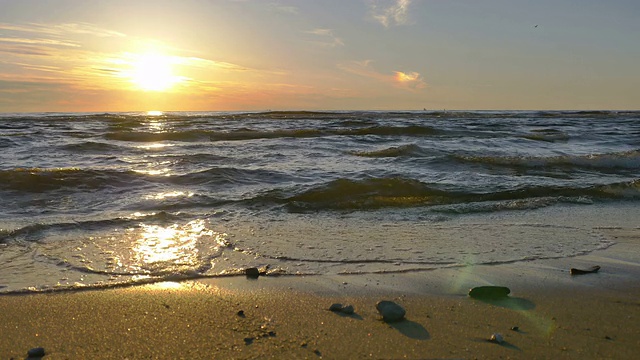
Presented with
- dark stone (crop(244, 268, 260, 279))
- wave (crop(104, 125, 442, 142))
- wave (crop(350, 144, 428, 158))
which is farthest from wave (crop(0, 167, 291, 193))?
wave (crop(104, 125, 442, 142))

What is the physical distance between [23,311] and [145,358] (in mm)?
1083

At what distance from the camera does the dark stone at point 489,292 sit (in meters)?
3.14

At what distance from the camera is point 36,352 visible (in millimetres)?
2379

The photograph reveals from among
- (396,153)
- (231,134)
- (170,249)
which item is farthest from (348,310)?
(231,134)

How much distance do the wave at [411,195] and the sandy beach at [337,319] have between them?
279 cm

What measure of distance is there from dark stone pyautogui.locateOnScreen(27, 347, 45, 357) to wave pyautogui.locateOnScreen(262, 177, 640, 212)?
3.84 meters

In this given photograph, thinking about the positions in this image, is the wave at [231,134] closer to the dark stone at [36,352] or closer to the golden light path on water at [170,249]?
the golden light path on water at [170,249]

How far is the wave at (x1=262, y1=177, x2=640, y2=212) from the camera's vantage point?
6484 mm

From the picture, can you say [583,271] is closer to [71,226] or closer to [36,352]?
[36,352]

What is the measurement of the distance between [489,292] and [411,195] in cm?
396

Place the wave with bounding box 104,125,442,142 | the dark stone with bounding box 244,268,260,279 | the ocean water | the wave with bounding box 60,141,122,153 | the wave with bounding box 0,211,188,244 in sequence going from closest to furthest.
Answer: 1. the dark stone with bounding box 244,268,260,279
2. the ocean water
3. the wave with bounding box 0,211,188,244
4. the wave with bounding box 60,141,122,153
5. the wave with bounding box 104,125,442,142

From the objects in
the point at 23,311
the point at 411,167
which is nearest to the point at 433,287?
the point at 23,311

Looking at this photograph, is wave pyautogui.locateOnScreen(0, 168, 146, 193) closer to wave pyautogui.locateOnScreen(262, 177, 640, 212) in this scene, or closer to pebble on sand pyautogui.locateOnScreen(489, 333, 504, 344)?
wave pyautogui.locateOnScreen(262, 177, 640, 212)

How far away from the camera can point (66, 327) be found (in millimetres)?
2732
